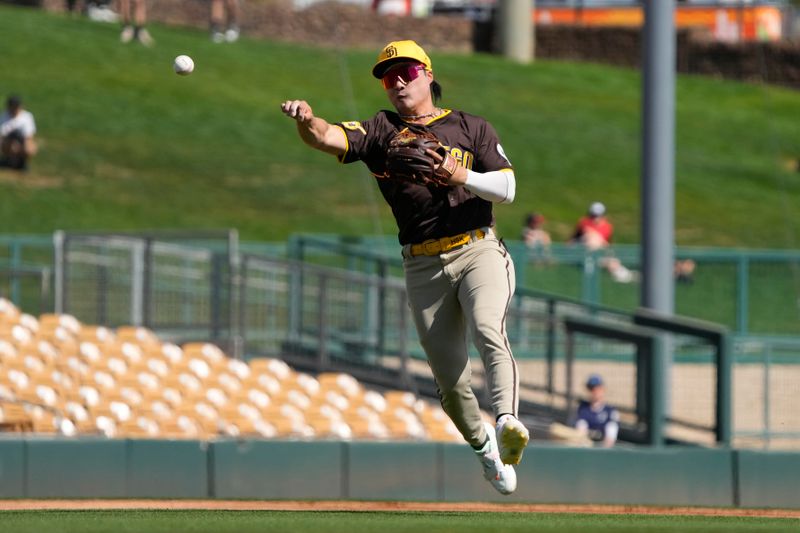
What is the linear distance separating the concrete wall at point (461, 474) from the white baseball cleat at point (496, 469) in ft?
13.8

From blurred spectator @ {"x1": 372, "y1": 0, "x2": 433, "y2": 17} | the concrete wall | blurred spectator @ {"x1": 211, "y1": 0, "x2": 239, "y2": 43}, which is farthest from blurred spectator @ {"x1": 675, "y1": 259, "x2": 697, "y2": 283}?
blurred spectator @ {"x1": 372, "y1": 0, "x2": 433, "y2": 17}

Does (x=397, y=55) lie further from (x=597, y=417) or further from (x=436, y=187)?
(x=597, y=417)

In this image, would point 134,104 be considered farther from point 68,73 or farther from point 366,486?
point 366,486

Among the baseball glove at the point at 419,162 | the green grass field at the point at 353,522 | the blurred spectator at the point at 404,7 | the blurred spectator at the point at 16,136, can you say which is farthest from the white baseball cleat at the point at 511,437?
the blurred spectator at the point at 404,7

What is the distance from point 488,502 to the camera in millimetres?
12008

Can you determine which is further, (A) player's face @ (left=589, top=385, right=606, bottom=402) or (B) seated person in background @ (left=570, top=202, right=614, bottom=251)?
(B) seated person in background @ (left=570, top=202, right=614, bottom=251)

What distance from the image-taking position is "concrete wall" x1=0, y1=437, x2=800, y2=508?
12195 millimetres

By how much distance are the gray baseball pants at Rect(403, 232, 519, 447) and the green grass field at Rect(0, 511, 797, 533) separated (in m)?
0.54

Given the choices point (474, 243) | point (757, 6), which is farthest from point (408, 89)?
point (757, 6)

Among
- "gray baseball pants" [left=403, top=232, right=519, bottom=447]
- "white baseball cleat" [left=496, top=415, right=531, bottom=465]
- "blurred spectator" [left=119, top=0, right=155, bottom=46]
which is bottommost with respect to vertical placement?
"white baseball cleat" [left=496, top=415, right=531, bottom=465]

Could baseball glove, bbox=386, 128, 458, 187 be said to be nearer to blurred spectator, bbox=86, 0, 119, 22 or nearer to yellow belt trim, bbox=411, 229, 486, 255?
yellow belt trim, bbox=411, 229, 486, 255

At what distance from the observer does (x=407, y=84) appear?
7539mm

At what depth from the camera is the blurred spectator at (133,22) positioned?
30.9m

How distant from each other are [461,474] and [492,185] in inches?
208
